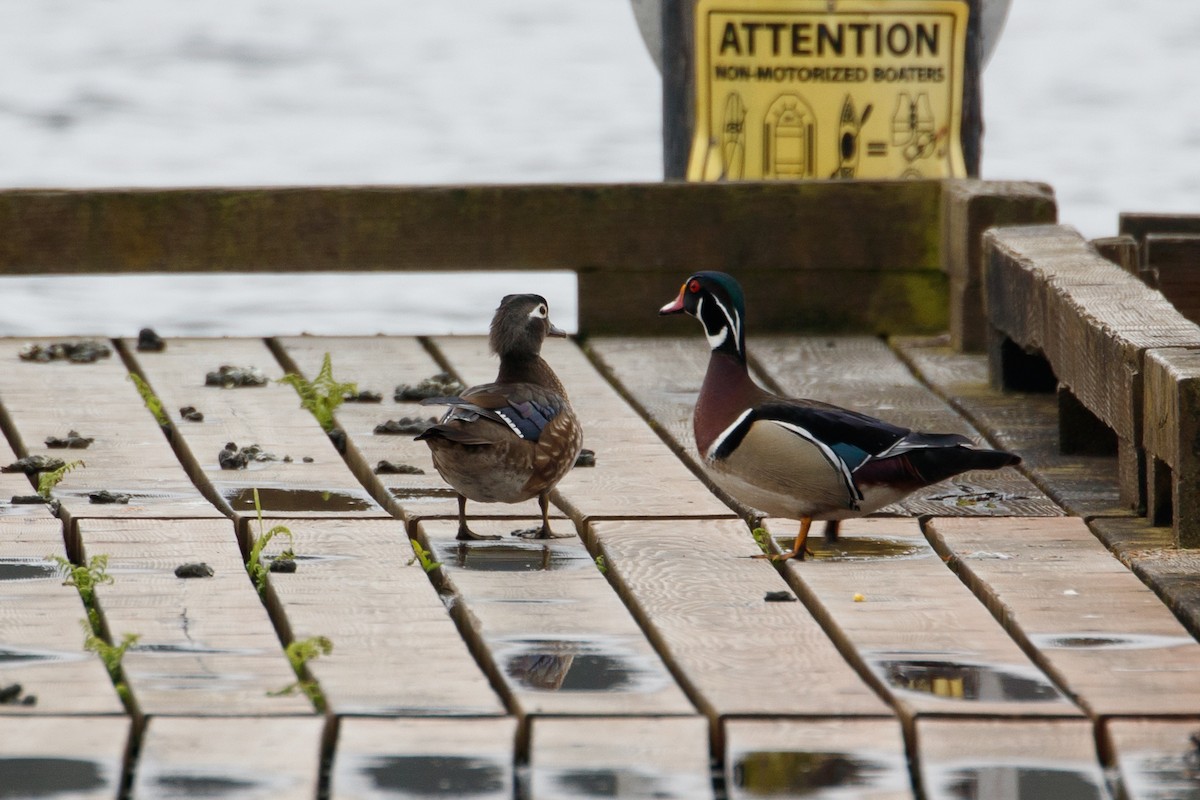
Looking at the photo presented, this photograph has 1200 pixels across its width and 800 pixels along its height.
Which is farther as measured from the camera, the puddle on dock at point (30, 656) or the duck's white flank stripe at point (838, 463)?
the duck's white flank stripe at point (838, 463)

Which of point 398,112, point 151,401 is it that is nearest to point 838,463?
point 151,401

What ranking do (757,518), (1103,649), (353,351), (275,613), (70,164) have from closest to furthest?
(1103,649) → (275,613) → (757,518) → (353,351) → (70,164)

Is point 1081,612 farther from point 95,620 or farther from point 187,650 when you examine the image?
point 95,620

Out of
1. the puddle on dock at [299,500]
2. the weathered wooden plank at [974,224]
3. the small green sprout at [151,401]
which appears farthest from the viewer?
the weathered wooden plank at [974,224]

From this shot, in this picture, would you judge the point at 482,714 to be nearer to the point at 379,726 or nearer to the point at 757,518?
the point at 379,726

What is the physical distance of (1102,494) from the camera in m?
6.14

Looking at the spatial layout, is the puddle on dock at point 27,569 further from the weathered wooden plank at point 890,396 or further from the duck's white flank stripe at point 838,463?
the weathered wooden plank at point 890,396

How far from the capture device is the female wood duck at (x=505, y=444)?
18.1 ft

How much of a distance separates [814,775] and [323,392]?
3765 mm

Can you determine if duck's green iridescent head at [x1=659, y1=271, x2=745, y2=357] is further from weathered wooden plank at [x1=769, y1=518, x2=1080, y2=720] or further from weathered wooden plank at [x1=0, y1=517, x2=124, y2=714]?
weathered wooden plank at [x1=0, y1=517, x2=124, y2=714]

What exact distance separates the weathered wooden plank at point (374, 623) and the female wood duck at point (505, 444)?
246 millimetres

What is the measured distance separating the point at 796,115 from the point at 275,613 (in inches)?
169

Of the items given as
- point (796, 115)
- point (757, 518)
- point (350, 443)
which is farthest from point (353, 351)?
point (757, 518)

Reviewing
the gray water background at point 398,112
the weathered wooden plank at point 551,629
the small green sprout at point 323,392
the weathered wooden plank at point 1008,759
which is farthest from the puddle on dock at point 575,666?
the gray water background at point 398,112
